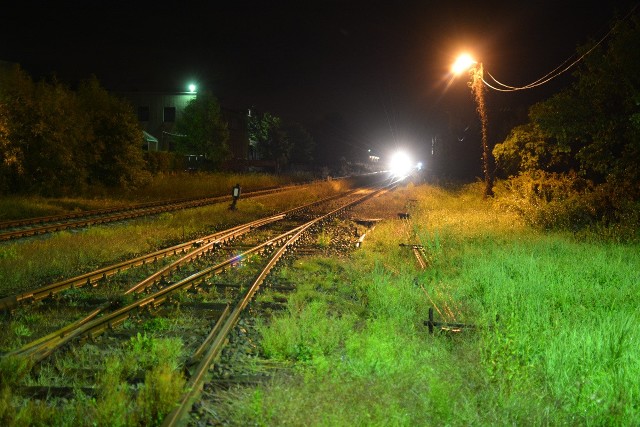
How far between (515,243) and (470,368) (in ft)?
29.5

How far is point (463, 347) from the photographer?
619 centimetres

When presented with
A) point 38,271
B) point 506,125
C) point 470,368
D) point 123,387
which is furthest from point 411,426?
Result: point 506,125

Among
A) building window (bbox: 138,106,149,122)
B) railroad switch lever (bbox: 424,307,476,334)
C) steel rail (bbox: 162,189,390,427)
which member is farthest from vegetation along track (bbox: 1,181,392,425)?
building window (bbox: 138,106,149,122)

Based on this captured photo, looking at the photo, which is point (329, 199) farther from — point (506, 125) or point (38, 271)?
point (38, 271)

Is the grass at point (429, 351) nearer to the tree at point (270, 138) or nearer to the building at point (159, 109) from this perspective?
the building at point (159, 109)

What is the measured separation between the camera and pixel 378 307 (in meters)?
8.07

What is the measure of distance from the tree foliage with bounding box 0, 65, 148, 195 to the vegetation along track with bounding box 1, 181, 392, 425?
620 inches

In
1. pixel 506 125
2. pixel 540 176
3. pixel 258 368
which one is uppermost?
pixel 506 125

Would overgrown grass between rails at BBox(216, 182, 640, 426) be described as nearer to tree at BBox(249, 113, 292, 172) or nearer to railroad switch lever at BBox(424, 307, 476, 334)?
railroad switch lever at BBox(424, 307, 476, 334)

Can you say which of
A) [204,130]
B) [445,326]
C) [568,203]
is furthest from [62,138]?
[204,130]

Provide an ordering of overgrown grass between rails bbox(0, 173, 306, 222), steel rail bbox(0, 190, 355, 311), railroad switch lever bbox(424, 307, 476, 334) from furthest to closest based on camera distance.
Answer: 1. overgrown grass between rails bbox(0, 173, 306, 222)
2. steel rail bbox(0, 190, 355, 311)
3. railroad switch lever bbox(424, 307, 476, 334)

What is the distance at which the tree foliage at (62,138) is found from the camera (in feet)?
77.9

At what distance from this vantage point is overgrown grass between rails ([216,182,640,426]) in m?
4.42

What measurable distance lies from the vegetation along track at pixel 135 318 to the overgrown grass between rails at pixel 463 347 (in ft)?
2.55
